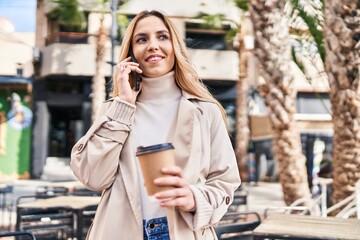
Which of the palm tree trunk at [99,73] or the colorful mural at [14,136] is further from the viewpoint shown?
the colorful mural at [14,136]

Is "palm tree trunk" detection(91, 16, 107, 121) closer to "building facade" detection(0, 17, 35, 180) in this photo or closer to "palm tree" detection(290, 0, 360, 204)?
"building facade" detection(0, 17, 35, 180)

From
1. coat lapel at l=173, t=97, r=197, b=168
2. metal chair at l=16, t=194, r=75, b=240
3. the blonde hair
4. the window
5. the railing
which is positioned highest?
the railing

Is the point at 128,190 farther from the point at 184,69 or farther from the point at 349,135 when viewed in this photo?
the point at 349,135

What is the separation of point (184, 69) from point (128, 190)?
469 mm

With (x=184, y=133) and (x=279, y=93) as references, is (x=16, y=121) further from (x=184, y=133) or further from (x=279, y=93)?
(x=184, y=133)

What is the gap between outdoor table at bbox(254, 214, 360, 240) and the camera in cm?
258

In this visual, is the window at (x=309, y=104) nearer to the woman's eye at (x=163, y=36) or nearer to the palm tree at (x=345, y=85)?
the palm tree at (x=345, y=85)

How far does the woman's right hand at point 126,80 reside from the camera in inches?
55.6

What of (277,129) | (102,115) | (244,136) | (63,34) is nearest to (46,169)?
(63,34)

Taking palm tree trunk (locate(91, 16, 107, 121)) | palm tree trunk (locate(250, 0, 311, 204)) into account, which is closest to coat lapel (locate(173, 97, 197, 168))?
palm tree trunk (locate(250, 0, 311, 204))

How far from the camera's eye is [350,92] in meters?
5.17

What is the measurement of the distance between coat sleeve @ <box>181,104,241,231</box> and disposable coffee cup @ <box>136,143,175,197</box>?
17 cm

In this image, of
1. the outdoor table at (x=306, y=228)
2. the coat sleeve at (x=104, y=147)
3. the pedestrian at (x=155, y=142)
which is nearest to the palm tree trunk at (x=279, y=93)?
the outdoor table at (x=306, y=228)

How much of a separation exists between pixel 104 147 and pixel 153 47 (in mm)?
372
